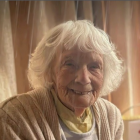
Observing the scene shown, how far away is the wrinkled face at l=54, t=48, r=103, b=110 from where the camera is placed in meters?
0.61

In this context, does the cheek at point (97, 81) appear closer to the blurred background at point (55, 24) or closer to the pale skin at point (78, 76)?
the pale skin at point (78, 76)

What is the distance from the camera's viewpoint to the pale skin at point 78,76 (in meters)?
0.61

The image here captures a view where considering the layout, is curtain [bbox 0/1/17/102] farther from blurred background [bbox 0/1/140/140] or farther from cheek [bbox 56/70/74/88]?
cheek [bbox 56/70/74/88]

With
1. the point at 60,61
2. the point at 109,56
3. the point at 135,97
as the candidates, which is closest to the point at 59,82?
the point at 60,61

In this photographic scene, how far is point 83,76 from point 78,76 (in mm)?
14

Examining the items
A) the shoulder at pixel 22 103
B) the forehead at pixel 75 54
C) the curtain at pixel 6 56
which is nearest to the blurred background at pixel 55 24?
the curtain at pixel 6 56

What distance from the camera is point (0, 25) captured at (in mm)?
734

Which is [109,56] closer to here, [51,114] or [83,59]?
[83,59]

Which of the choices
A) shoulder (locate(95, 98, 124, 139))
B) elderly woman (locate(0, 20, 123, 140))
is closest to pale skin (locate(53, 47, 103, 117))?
elderly woman (locate(0, 20, 123, 140))

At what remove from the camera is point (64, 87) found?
0.63 metres

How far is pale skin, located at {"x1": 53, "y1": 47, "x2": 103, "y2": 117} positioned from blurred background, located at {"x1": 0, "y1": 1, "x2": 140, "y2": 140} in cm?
20

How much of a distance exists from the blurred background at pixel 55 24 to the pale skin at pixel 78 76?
0.20 meters

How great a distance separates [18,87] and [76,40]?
0.31m

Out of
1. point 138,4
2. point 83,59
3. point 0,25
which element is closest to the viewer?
point 83,59
